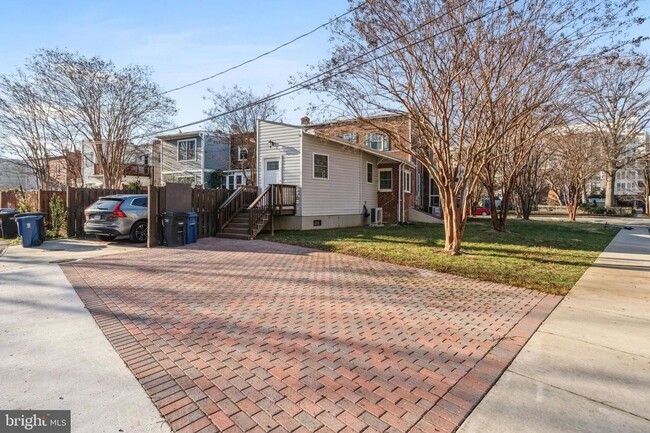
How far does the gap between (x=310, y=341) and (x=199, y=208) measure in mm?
9912

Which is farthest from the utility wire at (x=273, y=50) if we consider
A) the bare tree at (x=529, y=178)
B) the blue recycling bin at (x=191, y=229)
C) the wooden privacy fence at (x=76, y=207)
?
the bare tree at (x=529, y=178)

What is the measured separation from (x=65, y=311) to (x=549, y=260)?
32.7 ft

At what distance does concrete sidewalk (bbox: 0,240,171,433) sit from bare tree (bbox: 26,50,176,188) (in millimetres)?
17381

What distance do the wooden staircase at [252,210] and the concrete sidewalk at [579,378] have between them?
9.93 metres

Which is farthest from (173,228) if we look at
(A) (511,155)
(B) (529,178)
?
(B) (529,178)

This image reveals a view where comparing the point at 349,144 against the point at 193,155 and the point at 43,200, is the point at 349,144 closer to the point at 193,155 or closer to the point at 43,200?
the point at 43,200

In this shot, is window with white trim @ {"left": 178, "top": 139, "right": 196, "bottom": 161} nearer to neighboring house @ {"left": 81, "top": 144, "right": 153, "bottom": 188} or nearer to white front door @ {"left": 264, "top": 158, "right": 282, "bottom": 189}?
neighboring house @ {"left": 81, "top": 144, "right": 153, "bottom": 188}

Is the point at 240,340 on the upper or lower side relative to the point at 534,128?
lower

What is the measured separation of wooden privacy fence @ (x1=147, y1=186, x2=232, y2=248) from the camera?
33.5 feet

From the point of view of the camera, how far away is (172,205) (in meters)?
10.8

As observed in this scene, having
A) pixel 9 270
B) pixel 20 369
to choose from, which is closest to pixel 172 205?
pixel 9 270

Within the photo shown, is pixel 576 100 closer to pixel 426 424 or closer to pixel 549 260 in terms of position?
pixel 549 260

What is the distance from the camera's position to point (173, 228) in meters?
10.4

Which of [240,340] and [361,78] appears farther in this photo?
[361,78]
